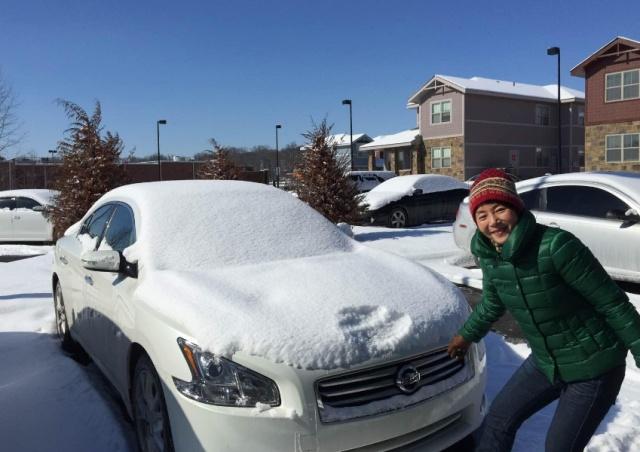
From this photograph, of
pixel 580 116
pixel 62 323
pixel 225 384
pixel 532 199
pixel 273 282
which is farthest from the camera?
pixel 580 116

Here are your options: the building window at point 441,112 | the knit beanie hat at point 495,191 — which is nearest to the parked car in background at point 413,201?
the knit beanie hat at point 495,191

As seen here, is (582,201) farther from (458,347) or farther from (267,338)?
(267,338)

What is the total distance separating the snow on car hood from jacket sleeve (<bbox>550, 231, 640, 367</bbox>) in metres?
0.85

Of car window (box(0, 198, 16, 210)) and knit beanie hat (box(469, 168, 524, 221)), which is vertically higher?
knit beanie hat (box(469, 168, 524, 221))

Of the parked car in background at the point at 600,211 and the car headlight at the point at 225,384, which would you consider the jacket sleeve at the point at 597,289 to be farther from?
the parked car in background at the point at 600,211

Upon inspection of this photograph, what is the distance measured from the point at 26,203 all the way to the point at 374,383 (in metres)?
13.4

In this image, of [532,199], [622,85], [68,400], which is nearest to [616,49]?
[622,85]

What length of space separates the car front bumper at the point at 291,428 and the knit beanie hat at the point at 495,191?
99 cm

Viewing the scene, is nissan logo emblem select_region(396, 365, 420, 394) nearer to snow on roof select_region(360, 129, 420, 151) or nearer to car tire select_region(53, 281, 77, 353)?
car tire select_region(53, 281, 77, 353)

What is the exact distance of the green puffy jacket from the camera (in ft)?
6.63

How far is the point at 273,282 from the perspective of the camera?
3.16 metres

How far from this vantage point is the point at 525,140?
3919cm

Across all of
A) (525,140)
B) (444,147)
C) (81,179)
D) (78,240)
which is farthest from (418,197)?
(525,140)

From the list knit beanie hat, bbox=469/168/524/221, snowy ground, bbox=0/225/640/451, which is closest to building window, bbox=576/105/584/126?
snowy ground, bbox=0/225/640/451
